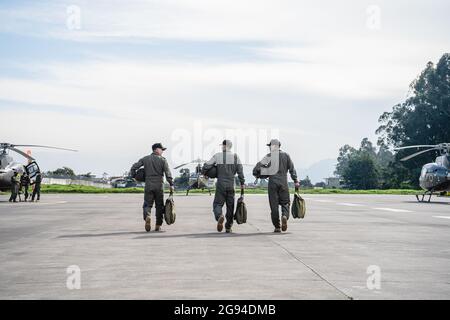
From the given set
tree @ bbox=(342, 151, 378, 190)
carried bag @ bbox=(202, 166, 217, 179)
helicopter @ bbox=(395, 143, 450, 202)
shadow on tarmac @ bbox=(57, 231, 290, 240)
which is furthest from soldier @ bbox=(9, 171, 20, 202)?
tree @ bbox=(342, 151, 378, 190)

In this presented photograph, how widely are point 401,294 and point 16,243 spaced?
843cm

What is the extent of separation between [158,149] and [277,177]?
10.2ft

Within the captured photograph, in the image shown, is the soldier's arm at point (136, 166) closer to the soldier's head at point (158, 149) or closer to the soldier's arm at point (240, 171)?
the soldier's head at point (158, 149)

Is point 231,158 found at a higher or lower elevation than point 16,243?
higher

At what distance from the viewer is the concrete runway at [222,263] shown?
7602 millimetres

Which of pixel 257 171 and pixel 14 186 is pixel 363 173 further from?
pixel 257 171

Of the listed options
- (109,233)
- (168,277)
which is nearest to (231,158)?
(109,233)

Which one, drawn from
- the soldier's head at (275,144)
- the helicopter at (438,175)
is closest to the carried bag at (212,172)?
the soldier's head at (275,144)

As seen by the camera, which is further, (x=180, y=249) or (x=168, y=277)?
(x=180, y=249)

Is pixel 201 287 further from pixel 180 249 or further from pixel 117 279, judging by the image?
pixel 180 249

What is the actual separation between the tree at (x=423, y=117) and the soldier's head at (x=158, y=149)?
86.5 meters

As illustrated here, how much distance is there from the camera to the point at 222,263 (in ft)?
33.3

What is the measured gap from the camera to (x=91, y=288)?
780cm

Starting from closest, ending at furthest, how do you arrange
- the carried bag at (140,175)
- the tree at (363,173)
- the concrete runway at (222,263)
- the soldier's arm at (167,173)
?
the concrete runway at (222,263) < the soldier's arm at (167,173) < the carried bag at (140,175) < the tree at (363,173)
